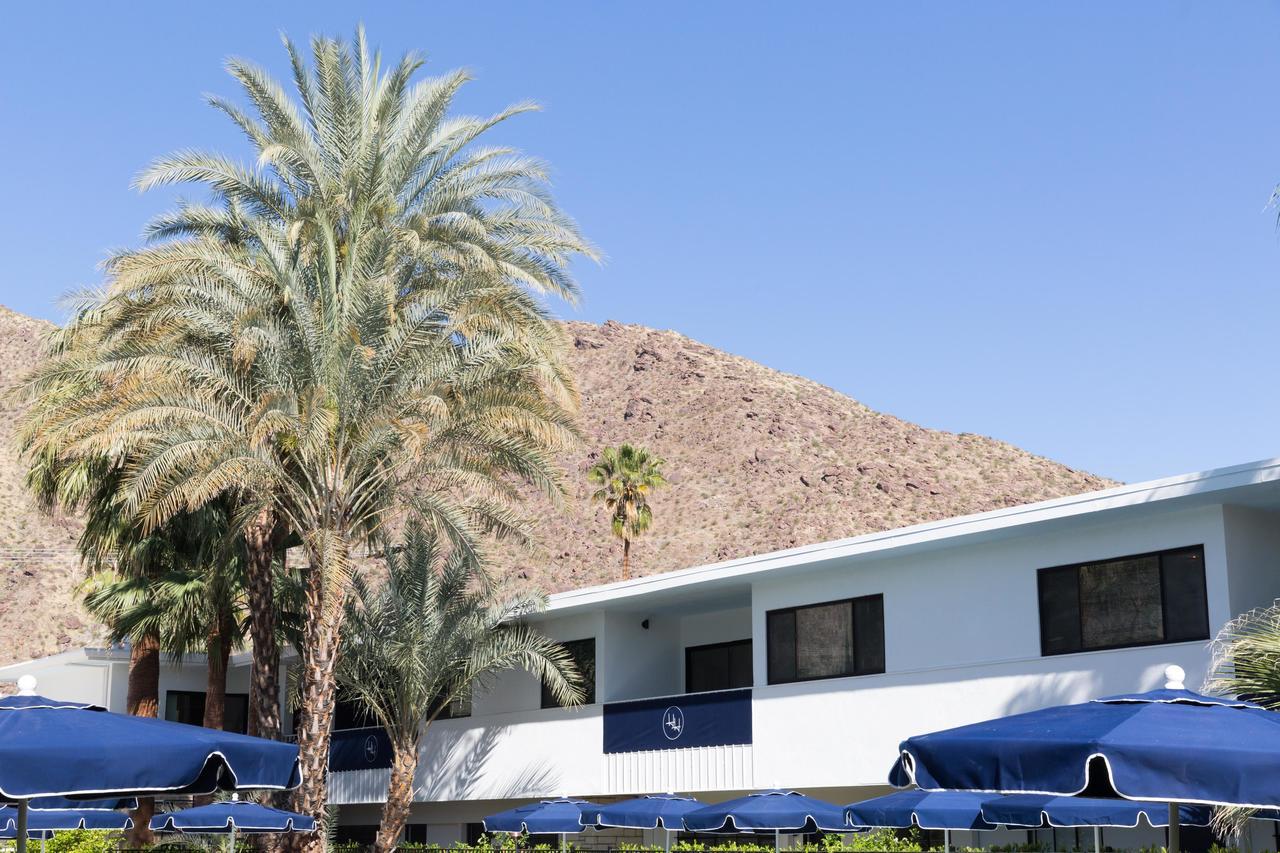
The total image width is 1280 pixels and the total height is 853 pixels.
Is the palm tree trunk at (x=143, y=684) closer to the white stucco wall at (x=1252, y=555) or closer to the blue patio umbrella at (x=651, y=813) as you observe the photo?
the blue patio umbrella at (x=651, y=813)

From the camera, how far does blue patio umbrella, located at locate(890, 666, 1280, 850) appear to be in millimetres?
7707

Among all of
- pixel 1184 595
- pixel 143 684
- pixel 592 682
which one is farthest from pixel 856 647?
pixel 143 684

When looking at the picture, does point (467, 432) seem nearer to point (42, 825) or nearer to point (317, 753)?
point (317, 753)

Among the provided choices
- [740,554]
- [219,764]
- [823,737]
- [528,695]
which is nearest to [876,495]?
[740,554]

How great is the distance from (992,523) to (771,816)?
500 centimetres

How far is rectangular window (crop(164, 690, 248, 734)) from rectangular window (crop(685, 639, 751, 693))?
41.5 ft

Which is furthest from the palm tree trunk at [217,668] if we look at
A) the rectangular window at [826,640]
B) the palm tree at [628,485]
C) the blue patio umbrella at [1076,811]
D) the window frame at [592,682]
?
the palm tree at [628,485]

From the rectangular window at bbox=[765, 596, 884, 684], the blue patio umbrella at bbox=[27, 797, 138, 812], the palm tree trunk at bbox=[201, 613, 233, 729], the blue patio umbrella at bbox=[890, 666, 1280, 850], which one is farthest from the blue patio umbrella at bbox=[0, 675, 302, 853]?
the palm tree trunk at bbox=[201, 613, 233, 729]

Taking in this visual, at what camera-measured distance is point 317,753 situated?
20766mm

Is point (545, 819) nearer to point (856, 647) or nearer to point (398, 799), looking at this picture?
point (856, 647)

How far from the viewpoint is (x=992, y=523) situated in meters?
19.5

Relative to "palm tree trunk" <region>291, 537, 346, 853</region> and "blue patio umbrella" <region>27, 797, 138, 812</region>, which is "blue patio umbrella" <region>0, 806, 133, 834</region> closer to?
"blue patio umbrella" <region>27, 797, 138, 812</region>

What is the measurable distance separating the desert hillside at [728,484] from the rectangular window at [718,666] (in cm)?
3948

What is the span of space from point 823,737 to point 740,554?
176 feet
